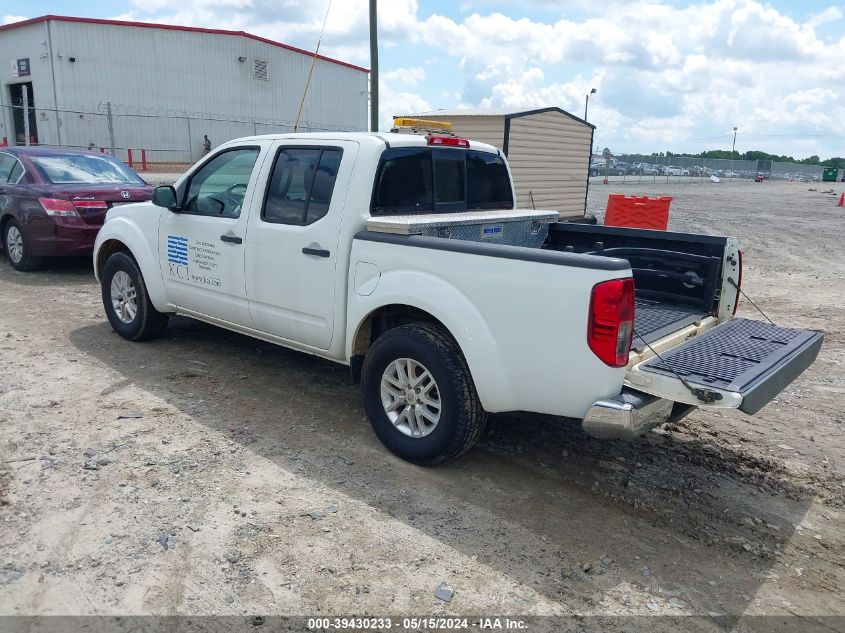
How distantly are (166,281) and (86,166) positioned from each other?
5115 mm

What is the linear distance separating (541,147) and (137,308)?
10.9 m

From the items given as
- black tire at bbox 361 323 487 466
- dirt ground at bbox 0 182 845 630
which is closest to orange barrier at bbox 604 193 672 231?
dirt ground at bbox 0 182 845 630

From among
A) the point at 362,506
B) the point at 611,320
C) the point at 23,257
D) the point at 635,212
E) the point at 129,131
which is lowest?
the point at 362,506

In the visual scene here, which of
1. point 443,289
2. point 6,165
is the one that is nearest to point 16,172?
point 6,165

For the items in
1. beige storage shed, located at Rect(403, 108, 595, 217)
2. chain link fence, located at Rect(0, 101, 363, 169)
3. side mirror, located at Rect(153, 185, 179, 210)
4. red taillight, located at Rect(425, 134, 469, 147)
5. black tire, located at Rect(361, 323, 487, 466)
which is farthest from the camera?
chain link fence, located at Rect(0, 101, 363, 169)

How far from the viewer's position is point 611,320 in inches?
124

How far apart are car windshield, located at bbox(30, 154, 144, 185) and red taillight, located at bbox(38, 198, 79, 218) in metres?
0.50

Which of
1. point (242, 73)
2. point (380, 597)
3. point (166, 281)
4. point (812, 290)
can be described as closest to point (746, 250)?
point (812, 290)

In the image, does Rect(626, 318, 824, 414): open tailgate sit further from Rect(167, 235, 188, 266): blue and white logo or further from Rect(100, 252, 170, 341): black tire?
Rect(100, 252, 170, 341): black tire

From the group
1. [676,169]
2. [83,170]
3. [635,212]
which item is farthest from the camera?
[676,169]

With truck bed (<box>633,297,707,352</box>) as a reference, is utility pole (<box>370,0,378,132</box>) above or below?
above

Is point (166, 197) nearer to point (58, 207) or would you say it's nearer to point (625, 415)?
point (625, 415)

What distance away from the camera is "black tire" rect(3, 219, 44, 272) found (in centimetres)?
884

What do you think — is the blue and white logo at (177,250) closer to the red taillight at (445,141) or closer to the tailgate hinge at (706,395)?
the red taillight at (445,141)
